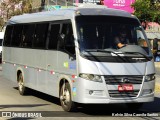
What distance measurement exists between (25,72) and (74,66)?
4394 mm

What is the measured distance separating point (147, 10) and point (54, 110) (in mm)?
28737

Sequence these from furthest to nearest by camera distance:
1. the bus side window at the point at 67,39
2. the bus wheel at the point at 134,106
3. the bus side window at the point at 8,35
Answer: the bus side window at the point at 8,35
the bus wheel at the point at 134,106
the bus side window at the point at 67,39

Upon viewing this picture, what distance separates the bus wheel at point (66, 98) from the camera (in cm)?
1154

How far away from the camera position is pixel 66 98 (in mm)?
11781

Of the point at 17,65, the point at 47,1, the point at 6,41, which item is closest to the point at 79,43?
the point at 17,65

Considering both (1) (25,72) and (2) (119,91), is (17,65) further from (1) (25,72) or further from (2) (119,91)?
(2) (119,91)

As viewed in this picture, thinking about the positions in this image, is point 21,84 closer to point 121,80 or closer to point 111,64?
point 111,64

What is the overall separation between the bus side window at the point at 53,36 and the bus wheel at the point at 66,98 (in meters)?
1.25

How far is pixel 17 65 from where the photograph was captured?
1639 cm

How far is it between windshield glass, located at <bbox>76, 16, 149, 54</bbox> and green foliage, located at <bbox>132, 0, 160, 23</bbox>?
2732 cm

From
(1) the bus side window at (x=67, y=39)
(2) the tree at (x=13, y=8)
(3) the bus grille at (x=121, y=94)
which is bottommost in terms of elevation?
(2) the tree at (x=13, y=8)

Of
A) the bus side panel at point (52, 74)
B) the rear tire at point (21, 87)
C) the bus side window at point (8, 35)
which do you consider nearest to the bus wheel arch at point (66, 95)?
the bus side panel at point (52, 74)

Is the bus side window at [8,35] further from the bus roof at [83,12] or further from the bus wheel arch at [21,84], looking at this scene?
the bus roof at [83,12]

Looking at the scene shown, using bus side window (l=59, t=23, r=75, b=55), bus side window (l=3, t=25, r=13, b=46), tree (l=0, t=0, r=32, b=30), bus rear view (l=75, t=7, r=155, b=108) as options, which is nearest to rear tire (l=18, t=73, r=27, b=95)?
bus side window (l=3, t=25, r=13, b=46)
